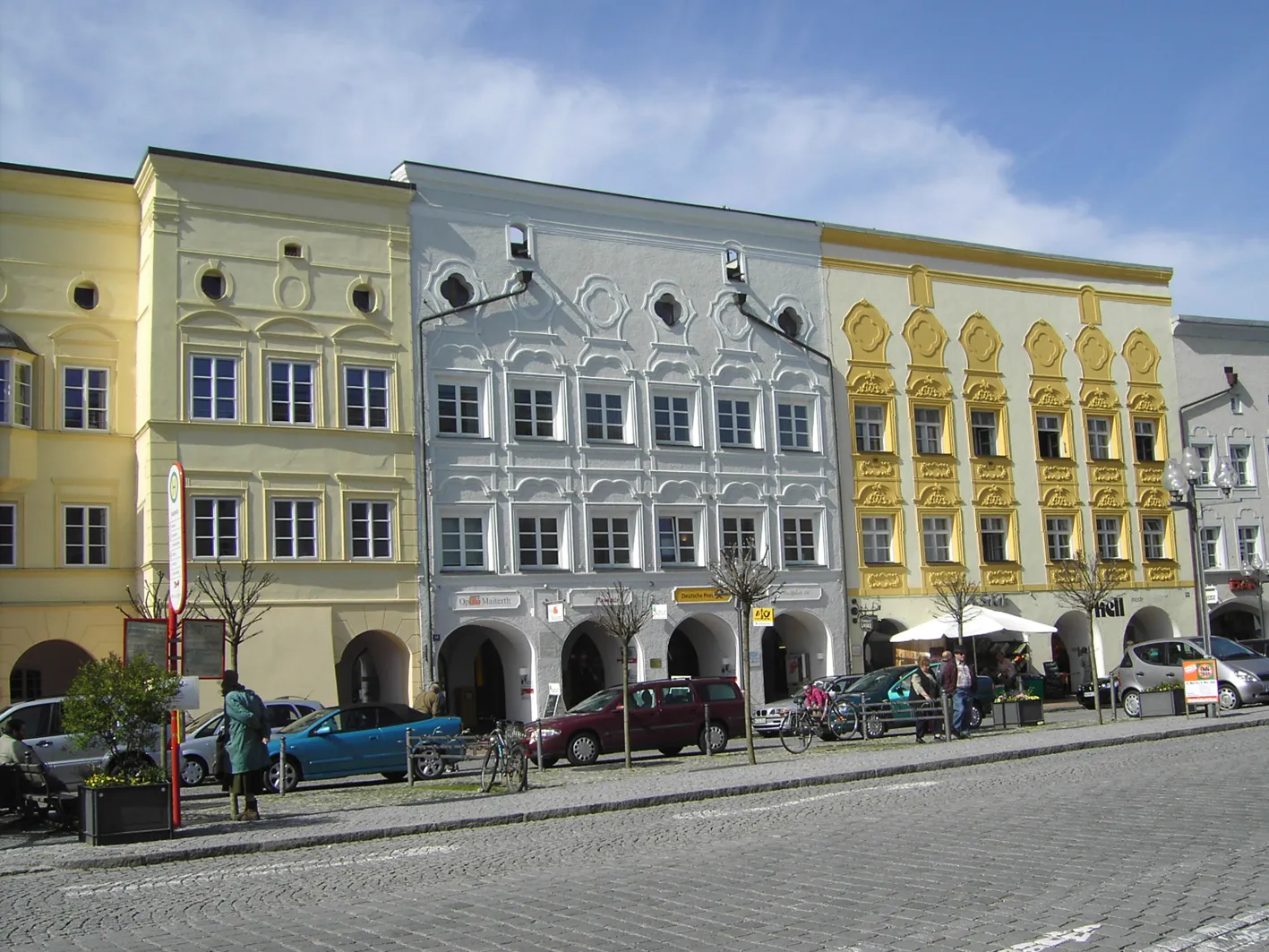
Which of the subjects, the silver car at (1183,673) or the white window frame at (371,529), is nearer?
the silver car at (1183,673)

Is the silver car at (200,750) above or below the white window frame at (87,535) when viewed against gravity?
below

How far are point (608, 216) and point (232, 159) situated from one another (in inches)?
413

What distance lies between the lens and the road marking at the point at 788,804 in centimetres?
1590

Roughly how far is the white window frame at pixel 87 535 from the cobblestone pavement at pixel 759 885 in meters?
20.4

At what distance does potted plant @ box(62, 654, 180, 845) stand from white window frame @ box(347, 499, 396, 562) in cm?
1836

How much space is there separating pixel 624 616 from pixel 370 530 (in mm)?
6815

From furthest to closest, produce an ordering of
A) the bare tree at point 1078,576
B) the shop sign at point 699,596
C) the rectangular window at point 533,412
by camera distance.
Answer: the bare tree at point 1078,576, the shop sign at point 699,596, the rectangular window at point 533,412

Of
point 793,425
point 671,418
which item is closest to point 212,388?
point 671,418

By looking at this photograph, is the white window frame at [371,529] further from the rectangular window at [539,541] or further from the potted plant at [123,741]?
the potted plant at [123,741]

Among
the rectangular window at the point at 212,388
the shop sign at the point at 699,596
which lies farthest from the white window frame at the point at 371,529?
the shop sign at the point at 699,596

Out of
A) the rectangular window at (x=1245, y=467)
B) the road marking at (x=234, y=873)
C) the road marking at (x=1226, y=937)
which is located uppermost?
the rectangular window at (x=1245, y=467)

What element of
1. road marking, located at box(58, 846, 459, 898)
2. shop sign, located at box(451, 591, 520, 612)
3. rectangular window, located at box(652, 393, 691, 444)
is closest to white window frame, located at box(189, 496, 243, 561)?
shop sign, located at box(451, 591, 520, 612)

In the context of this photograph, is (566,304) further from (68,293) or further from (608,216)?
(68,293)

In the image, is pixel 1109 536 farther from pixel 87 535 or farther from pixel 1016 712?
pixel 87 535
